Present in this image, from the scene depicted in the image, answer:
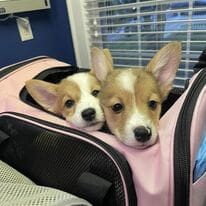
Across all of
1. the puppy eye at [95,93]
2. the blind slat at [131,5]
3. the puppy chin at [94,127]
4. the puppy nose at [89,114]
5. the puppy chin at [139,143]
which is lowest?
the puppy chin at [94,127]

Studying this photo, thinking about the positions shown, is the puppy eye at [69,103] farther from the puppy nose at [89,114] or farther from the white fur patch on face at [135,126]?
the white fur patch on face at [135,126]

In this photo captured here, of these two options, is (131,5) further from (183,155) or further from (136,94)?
(183,155)

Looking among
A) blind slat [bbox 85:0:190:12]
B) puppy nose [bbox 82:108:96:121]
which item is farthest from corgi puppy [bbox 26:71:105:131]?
blind slat [bbox 85:0:190:12]

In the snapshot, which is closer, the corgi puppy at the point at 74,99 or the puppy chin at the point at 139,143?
the puppy chin at the point at 139,143

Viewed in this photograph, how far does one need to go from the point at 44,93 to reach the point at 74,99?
0.10 m

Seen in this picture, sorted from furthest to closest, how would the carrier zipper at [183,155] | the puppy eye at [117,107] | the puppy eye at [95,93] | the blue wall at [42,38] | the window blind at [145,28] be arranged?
the blue wall at [42,38] → the window blind at [145,28] → the puppy eye at [95,93] → the puppy eye at [117,107] → the carrier zipper at [183,155]

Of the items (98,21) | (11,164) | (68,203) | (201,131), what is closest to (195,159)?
(201,131)

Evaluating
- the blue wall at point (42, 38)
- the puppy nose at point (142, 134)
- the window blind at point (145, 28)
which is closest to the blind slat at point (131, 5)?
the window blind at point (145, 28)

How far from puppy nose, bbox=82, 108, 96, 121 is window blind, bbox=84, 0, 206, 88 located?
0.54 meters

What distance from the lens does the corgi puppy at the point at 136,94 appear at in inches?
22.9

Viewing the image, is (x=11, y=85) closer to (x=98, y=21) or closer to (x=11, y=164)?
(x=11, y=164)

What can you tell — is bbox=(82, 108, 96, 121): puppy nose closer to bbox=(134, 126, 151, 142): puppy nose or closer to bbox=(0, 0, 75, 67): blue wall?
bbox=(134, 126, 151, 142): puppy nose

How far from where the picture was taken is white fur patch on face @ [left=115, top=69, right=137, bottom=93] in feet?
2.14

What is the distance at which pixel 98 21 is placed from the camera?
4.25 ft
